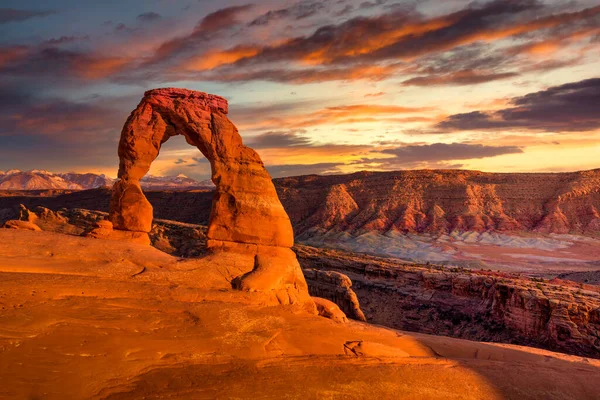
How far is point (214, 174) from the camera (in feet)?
54.6

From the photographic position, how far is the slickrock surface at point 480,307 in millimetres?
21781

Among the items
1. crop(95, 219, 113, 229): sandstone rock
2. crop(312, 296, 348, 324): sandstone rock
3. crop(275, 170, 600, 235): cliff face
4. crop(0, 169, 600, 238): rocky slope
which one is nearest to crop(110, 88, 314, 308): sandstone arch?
crop(95, 219, 113, 229): sandstone rock

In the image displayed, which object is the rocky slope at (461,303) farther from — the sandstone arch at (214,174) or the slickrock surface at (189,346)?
the slickrock surface at (189,346)

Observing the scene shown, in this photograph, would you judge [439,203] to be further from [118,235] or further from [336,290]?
[118,235]

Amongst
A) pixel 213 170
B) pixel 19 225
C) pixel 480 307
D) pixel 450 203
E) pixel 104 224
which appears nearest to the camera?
pixel 19 225

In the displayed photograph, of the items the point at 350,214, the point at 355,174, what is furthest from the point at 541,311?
the point at 355,174

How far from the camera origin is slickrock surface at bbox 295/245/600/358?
71.5 feet

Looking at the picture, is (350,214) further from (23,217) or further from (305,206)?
(23,217)

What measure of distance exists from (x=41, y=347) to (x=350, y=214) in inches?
3108

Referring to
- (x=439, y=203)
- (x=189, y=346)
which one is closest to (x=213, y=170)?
(x=189, y=346)

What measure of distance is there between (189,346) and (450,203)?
8193 centimetres

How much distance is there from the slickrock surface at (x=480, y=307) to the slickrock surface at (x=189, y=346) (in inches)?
322

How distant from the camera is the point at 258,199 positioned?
16562mm

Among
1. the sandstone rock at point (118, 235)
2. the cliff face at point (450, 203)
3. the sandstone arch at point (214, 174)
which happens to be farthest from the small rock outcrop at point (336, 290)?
the cliff face at point (450, 203)
